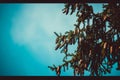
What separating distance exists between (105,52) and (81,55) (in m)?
Answer: 0.92

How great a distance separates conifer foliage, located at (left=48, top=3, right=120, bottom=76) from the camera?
6.91 m

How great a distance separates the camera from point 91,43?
7488 mm

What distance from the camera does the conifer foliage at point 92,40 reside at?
22.7 feet

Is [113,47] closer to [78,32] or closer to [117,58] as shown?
[117,58]

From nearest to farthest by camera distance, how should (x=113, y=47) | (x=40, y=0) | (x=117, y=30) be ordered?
(x=40, y=0) < (x=113, y=47) < (x=117, y=30)

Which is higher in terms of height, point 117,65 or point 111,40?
point 111,40

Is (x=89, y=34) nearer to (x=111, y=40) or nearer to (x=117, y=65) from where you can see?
(x=111, y=40)

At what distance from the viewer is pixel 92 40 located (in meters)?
7.57

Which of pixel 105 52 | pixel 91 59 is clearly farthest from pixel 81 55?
pixel 105 52

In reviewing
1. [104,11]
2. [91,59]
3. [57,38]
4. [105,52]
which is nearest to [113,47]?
[105,52]

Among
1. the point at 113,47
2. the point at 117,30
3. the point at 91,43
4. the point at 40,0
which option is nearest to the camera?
the point at 40,0

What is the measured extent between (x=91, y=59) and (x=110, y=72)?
73cm

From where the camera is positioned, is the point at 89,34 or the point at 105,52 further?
the point at 89,34

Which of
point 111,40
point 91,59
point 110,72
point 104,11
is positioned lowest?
point 110,72
